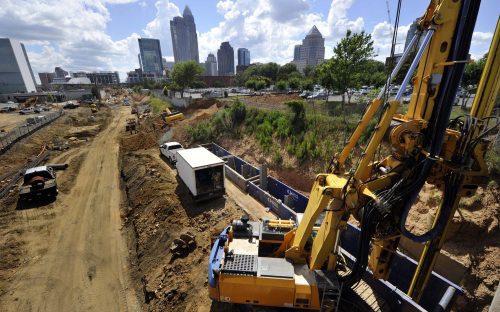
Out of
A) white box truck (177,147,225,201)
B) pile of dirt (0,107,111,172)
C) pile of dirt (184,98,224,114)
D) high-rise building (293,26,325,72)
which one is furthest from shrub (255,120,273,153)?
high-rise building (293,26,325,72)

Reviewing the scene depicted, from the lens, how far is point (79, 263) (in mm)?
11477

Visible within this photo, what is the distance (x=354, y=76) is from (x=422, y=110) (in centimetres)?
1896

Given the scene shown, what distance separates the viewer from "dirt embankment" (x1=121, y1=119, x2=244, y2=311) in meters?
9.41

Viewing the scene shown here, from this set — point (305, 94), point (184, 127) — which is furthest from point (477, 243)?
point (305, 94)

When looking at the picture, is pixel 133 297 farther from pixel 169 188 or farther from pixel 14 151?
pixel 14 151

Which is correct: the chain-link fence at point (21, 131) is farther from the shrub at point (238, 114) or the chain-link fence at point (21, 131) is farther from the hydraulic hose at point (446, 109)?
the hydraulic hose at point (446, 109)

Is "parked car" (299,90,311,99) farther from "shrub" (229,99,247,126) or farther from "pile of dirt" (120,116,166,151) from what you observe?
"pile of dirt" (120,116,166,151)

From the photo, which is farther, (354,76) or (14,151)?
(14,151)

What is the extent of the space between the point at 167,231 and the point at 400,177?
446 inches

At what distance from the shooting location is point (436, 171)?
577cm

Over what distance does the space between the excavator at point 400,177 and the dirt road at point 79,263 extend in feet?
20.9

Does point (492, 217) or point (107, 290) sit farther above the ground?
point (492, 217)

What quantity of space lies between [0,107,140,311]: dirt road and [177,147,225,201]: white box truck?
16.2 ft

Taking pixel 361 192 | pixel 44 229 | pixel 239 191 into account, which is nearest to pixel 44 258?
pixel 44 229
